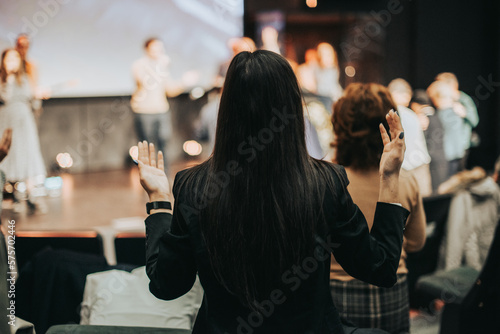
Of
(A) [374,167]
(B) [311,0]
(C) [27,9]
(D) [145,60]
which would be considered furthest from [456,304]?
(B) [311,0]

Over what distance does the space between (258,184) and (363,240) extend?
25 cm

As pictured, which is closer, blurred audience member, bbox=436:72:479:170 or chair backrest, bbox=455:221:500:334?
chair backrest, bbox=455:221:500:334

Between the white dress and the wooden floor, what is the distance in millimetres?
310

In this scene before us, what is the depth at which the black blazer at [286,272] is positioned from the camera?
1.09 metres

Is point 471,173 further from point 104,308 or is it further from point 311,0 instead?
point 311,0

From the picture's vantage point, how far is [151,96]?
17.9 feet

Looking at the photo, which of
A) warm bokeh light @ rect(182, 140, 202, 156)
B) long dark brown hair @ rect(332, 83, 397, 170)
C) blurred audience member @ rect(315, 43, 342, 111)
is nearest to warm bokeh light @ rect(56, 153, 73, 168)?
warm bokeh light @ rect(182, 140, 202, 156)

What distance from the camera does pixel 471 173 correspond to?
3402 millimetres

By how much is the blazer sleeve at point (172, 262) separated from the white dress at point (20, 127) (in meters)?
2.39

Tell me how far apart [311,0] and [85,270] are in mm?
5032

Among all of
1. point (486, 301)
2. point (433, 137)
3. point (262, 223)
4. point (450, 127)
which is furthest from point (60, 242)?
point (450, 127)

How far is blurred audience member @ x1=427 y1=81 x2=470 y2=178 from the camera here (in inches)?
232

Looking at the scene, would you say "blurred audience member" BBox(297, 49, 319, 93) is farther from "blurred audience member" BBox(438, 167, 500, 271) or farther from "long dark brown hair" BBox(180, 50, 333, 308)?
"long dark brown hair" BBox(180, 50, 333, 308)

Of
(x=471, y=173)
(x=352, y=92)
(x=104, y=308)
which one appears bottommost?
(x=104, y=308)
